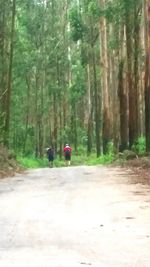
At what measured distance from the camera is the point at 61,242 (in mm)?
8367

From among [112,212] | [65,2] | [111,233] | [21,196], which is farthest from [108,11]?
[65,2]

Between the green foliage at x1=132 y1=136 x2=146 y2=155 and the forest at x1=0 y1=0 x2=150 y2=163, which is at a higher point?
the forest at x1=0 y1=0 x2=150 y2=163

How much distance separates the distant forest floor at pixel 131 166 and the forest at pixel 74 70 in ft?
3.30

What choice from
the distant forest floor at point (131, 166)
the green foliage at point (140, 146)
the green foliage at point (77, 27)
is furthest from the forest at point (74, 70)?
the distant forest floor at point (131, 166)

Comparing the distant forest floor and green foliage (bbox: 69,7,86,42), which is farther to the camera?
green foliage (bbox: 69,7,86,42)

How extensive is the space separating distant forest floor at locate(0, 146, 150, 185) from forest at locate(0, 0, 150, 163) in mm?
1005

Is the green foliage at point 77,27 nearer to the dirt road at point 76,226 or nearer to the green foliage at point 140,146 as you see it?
the green foliage at point 140,146

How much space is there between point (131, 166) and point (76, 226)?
15.4 m

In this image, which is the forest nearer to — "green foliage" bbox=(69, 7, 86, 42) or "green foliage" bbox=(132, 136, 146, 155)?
"green foliage" bbox=(69, 7, 86, 42)

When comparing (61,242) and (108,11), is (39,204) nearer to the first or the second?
(61,242)

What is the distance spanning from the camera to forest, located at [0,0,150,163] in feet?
100

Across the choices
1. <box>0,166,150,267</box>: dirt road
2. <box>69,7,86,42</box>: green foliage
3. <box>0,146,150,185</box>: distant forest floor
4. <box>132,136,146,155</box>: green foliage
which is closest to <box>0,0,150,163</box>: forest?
<box>69,7,86,42</box>: green foliage

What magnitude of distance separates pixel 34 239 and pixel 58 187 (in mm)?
8555

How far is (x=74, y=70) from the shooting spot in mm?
57094
